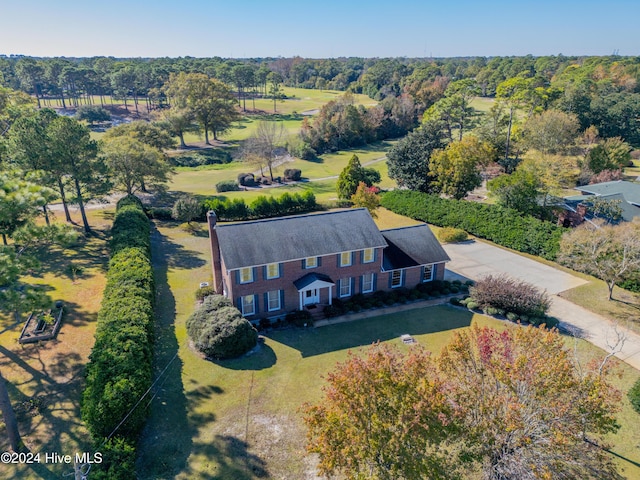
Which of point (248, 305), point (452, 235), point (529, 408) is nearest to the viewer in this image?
point (529, 408)

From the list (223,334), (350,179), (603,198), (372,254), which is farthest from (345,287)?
(603,198)

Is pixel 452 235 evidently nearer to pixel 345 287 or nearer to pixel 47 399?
pixel 345 287

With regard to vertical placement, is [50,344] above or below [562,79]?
below

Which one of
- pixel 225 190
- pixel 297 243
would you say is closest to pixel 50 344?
pixel 297 243

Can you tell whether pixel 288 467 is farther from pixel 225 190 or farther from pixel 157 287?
pixel 225 190

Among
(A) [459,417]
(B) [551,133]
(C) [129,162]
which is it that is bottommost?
(A) [459,417]

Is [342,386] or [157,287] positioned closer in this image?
[342,386]

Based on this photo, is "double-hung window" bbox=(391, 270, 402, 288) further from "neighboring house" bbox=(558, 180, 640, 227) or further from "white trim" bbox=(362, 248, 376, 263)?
"neighboring house" bbox=(558, 180, 640, 227)
